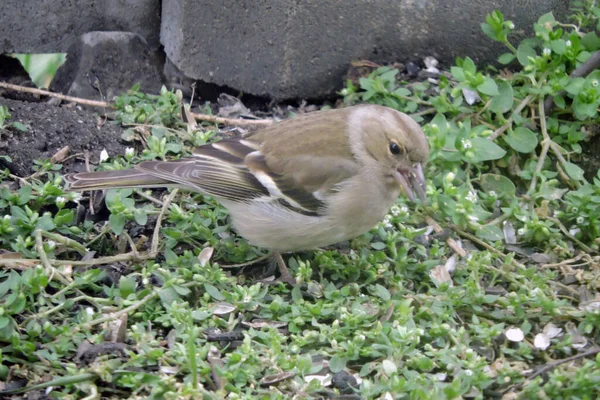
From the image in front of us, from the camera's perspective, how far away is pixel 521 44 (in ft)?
18.3

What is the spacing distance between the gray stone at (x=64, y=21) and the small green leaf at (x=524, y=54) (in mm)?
2481

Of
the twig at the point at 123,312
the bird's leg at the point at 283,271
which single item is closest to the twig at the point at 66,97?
the bird's leg at the point at 283,271

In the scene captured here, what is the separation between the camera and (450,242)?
15.2 feet

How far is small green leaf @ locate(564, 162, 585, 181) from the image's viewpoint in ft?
16.3

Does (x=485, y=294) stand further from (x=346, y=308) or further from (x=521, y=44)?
(x=521, y=44)

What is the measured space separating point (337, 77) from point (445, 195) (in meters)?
1.53

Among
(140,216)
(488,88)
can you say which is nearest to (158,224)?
(140,216)

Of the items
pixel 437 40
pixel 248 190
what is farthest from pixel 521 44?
pixel 248 190

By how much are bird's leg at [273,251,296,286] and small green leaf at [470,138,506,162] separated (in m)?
1.33

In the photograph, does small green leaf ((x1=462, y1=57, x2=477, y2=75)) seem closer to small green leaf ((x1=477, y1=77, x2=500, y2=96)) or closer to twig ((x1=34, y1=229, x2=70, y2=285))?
small green leaf ((x1=477, y1=77, x2=500, y2=96))

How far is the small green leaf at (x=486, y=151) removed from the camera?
4914mm

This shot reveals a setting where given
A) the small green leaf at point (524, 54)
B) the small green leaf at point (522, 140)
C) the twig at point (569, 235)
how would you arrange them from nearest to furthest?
the twig at point (569, 235) → the small green leaf at point (522, 140) → the small green leaf at point (524, 54)

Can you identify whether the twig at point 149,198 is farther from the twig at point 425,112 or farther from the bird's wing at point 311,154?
the twig at point 425,112

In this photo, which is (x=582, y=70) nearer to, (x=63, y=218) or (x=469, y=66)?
(x=469, y=66)
